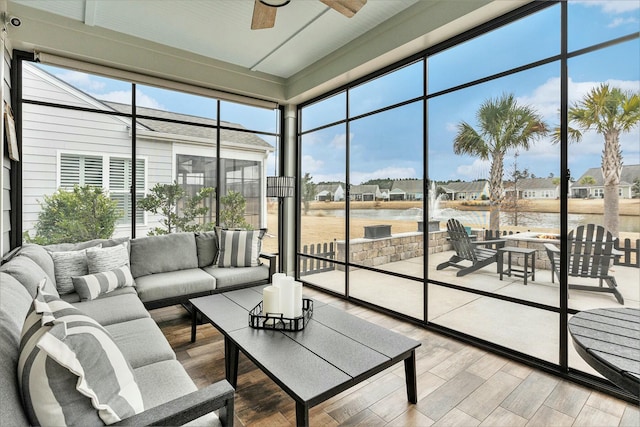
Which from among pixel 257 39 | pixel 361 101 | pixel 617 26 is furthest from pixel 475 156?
pixel 257 39

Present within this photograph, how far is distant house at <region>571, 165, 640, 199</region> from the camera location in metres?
2.10

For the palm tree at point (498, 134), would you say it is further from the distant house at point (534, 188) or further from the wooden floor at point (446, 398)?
the wooden floor at point (446, 398)

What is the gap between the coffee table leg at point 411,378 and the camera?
1.96 meters

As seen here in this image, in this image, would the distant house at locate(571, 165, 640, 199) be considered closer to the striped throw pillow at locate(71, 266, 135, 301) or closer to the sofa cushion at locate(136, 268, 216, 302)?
the sofa cushion at locate(136, 268, 216, 302)

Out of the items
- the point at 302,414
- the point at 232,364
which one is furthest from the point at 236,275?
the point at 302,414

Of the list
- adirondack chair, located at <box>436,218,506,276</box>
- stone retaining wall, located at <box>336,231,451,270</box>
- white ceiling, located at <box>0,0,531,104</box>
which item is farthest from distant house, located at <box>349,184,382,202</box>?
white ceiling, located at <box>0,0,531,104</box>

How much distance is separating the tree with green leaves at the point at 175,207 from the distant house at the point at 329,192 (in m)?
1.56

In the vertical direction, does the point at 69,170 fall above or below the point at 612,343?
above

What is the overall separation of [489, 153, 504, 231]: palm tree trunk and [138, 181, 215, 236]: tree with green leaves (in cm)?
353

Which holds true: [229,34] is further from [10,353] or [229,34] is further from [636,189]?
[636,189]

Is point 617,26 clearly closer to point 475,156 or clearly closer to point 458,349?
point 475,156

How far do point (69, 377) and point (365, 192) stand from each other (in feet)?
11.2

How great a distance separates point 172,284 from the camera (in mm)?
3148

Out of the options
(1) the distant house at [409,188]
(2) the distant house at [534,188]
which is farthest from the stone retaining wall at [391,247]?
(2) the distant house at [534,188]
